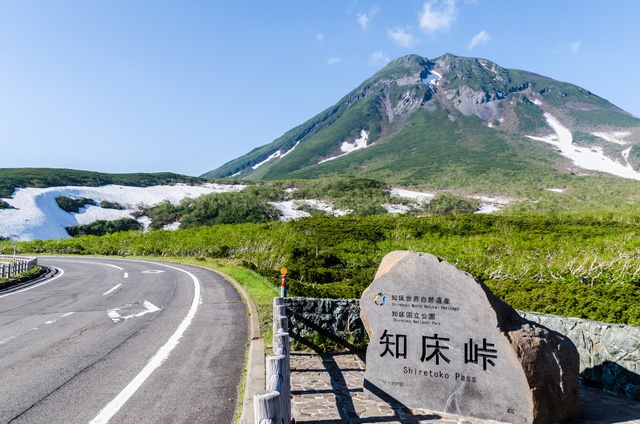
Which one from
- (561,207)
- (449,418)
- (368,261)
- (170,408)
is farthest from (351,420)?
(561,207)

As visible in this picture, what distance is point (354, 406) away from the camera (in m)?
6.12

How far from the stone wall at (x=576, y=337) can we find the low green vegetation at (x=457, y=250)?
9.55 feet

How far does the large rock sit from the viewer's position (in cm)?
561

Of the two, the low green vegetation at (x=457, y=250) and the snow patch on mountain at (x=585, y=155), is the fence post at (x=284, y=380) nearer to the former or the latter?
the low green vegetation at (x=457, y=250)

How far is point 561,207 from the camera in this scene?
206ft

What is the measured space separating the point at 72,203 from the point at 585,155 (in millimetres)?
161147

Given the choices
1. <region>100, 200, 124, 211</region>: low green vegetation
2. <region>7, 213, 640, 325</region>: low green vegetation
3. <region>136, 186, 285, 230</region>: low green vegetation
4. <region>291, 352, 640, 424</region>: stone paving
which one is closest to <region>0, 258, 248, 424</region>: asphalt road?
<region>291, 352, 640, 424</region>: stone paving

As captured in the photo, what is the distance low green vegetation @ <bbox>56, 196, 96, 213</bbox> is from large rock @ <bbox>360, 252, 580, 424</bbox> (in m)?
69.5

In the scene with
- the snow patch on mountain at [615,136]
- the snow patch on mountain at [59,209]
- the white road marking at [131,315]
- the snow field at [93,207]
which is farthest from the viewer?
the snow patch on mountain at [615,136]

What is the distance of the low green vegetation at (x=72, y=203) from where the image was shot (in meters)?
64.2

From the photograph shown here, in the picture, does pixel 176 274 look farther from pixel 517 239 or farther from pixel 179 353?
pixel 517 239

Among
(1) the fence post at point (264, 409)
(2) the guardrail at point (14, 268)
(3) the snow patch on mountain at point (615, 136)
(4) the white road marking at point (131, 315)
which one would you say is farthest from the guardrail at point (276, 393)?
(3) the snow patch on mountain at point (615, 136)

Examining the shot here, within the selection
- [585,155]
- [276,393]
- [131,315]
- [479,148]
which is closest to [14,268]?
[131,315]

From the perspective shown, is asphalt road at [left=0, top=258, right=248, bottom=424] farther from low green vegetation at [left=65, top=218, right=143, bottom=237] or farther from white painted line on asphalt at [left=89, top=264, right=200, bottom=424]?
low green vegetation at [left=65, top=218, right=143, bottom=237]
